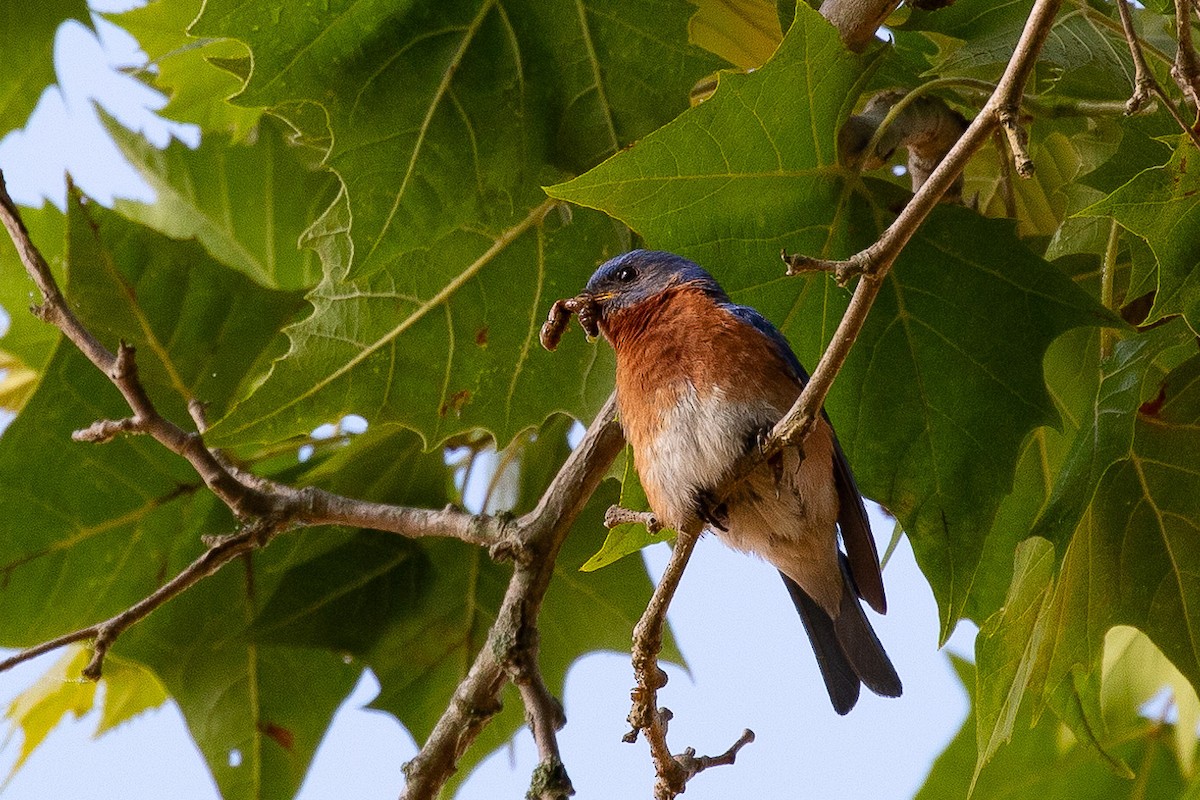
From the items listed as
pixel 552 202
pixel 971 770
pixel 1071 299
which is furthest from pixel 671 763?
pixel 971 770

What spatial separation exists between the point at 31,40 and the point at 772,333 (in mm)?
2210

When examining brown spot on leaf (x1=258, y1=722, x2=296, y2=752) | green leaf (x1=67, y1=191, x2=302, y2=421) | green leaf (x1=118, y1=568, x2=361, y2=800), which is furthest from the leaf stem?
brown spot on leaf (x1=258, y1=722, x2=296, y2=752)

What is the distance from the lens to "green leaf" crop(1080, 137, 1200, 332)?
2039mm

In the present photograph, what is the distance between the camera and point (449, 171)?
99.4 inches

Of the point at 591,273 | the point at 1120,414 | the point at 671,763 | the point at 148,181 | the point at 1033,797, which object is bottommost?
the point at 671,763

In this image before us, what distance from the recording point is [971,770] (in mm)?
3434

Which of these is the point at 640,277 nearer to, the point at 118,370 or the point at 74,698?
the point at 118,370

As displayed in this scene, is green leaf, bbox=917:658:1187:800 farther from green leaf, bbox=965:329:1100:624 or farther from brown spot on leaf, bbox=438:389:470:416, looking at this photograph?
brown spot on leaf, bbox=438:389:470:416

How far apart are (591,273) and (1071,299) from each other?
104 centimetres

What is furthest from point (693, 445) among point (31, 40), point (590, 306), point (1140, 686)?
point (31, 40)

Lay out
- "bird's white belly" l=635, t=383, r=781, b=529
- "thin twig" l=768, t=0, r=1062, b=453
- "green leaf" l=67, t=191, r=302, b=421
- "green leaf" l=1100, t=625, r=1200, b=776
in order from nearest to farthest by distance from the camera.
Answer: "thin twig" l=768, t=0, r=1062, b=453
"bird's white belly" l=635, t=383, r=781, b=529
"green leaf" l=67, t=191, r=302, b=421
"green leaf" l=1100, t=625, r=1200, b=776

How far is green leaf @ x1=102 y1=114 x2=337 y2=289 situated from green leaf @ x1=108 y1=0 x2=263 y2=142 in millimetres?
112

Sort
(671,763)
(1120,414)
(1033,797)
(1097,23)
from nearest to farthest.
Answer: (671,763) → (1120,414) → (1097,23) → (1033,797)

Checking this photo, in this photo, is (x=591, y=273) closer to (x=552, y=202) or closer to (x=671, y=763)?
(x=552, y=202)
